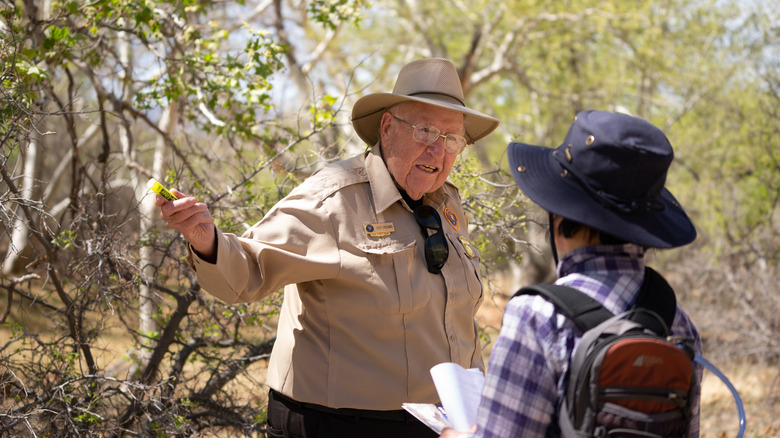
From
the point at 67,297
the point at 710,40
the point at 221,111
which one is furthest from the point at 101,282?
the point at 710,40

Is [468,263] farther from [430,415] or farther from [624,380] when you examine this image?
[624,380]

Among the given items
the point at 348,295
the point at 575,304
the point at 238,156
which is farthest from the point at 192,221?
the point at 238,156

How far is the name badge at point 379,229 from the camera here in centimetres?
246

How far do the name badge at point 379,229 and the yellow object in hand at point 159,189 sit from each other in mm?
712

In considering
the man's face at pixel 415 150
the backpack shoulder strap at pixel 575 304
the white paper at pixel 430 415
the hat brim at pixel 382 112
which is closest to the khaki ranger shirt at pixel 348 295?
the man's face at pixel 415 150

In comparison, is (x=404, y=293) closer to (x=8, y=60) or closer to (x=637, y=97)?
(x=8, y=60)

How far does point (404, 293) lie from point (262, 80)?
219cm

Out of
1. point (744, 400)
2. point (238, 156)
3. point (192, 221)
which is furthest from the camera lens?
point (744, 400)

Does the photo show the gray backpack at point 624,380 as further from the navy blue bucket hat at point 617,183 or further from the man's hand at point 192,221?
the man's hand at point 192,221

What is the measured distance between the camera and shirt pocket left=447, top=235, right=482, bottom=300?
2.68 metres

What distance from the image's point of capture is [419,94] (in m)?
2.77

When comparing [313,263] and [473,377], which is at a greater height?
[313,263]

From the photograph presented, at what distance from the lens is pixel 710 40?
1322 cm

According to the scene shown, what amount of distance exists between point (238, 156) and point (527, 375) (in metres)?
2.91
